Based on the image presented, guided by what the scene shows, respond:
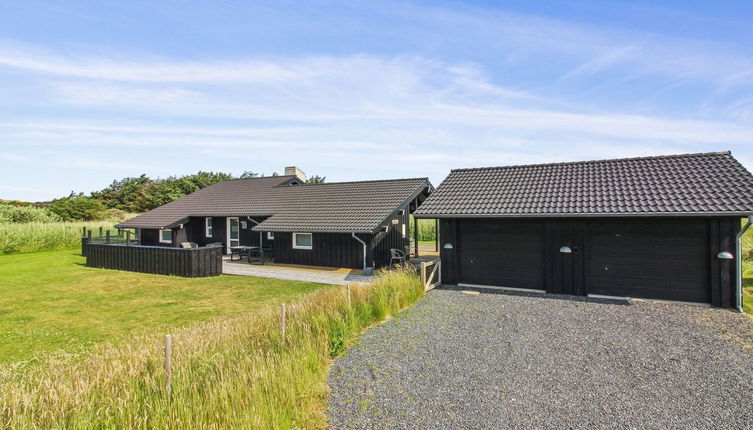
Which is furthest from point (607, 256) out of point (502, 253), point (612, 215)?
point (502, 253)

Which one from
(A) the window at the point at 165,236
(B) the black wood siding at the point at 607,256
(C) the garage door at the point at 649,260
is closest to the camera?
(B) the black wood siding at the point at 607,256

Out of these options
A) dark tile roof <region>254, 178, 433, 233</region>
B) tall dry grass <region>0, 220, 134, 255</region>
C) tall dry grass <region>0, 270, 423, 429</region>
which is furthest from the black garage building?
tall dry grass <region>0, 220, 134, 255</region>

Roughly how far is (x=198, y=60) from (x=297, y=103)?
385 centimetres

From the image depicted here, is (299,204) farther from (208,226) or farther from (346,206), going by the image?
(208,226)

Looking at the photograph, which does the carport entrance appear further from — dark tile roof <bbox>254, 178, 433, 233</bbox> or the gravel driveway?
dark tile roof <bbox>254, 178, 433, 233</bbox>

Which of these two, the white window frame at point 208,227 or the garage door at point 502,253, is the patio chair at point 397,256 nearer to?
the garage door at point 502,253

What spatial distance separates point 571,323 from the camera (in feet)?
26.5

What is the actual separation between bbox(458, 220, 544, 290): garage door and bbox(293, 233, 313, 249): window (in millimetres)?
7911

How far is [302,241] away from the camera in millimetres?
17625

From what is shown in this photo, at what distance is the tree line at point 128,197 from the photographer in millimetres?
40188

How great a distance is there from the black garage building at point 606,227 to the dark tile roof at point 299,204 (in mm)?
4107

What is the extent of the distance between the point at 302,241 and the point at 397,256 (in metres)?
4.68

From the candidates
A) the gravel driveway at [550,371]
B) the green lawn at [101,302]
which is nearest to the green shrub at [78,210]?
the green lawn at [101,302]

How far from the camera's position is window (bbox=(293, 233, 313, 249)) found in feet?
57.1
